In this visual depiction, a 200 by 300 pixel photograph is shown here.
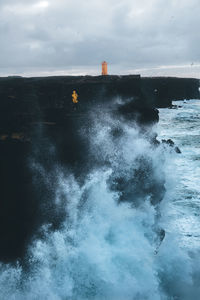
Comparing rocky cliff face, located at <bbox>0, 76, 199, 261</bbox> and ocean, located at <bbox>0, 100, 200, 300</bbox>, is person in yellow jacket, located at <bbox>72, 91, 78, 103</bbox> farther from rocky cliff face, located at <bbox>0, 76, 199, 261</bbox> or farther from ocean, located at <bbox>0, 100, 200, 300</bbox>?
ocean, located at <bbox>0, 100, 200, 300</bbox>

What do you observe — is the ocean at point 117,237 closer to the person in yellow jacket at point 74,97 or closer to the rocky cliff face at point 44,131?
the rocky cliff face at point 44,131

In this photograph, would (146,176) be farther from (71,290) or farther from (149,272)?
(71,290)

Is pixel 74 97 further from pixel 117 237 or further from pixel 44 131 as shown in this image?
pixel 117 237

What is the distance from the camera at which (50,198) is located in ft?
20.0

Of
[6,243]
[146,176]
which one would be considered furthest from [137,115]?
[6,243]

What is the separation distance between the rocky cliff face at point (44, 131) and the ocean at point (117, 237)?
0.26 m

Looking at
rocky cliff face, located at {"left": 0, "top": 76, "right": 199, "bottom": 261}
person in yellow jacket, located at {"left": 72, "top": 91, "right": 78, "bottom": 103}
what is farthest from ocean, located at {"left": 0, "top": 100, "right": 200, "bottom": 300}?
person in yellow jacket, located at {"left": 72, "top": 91, "right": 78, "bottom": 103}

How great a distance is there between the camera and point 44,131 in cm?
713

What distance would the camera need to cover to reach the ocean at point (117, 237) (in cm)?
486

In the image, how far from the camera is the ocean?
15.9 feet

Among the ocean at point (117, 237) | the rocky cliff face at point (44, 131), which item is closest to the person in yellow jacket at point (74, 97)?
the rocky cliff face at point (44, 131)

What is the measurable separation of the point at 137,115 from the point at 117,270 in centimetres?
533

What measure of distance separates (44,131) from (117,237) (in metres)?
3.33

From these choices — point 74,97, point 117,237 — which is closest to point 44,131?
point 74,97
